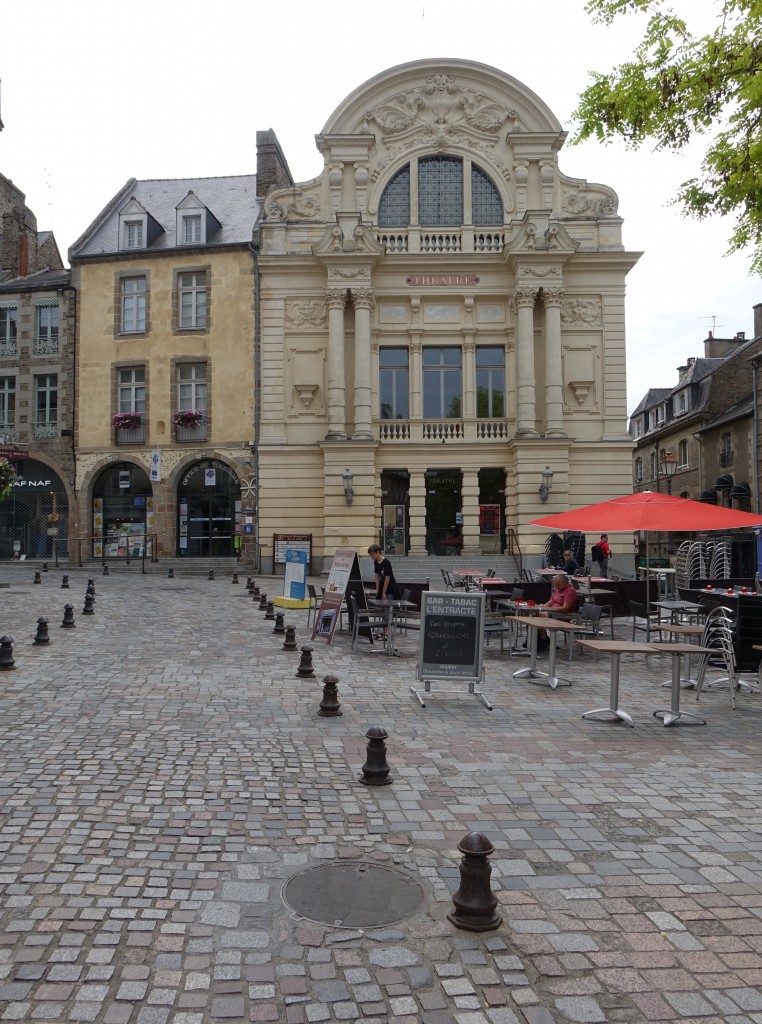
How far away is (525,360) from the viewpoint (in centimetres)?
2944

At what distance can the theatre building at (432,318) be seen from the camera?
30047 mm

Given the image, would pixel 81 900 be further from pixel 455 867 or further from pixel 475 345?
pixel 475 345

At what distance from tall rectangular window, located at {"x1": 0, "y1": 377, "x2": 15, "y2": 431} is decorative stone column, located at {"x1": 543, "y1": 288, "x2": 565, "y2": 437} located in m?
22.1

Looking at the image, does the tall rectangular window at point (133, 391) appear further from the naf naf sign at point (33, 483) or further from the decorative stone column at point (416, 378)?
the decorative stone column at point (416, 378)

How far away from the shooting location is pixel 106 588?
73.2ft

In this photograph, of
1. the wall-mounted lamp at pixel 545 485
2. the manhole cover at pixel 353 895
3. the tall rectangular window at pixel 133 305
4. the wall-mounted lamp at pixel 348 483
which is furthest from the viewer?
the tall rectangular window at pixel 133 305

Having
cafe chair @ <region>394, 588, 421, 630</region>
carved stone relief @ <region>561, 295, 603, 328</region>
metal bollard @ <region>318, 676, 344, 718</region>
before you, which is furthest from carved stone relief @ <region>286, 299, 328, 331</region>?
metal bollard @ <region>318, 676, 344, 718</region>

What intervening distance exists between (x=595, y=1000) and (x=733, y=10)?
37.2 ft

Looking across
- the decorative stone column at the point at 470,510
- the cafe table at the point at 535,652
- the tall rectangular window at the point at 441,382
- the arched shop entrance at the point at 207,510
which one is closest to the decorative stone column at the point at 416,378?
the tall rectangular window at the point at 441,382

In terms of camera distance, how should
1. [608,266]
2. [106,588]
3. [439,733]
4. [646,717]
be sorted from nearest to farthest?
[439,733] → [646,717] → [106,588] → [608,266]

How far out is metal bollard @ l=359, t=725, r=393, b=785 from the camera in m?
5.98

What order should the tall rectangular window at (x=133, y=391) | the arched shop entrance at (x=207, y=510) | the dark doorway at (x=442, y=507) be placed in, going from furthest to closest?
the tall rectangular window at (x=133, y=391) < the arched shop entrance at (x=207, y=510) < the dark doorway at (x=442, y=507)

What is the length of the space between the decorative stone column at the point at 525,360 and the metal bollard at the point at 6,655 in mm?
21907

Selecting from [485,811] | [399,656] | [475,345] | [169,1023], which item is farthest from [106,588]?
[169,1023]
